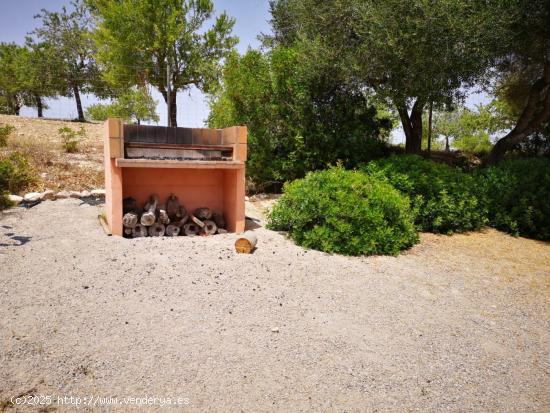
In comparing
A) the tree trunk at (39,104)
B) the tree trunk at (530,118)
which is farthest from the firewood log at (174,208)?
the tree trunk at (39,104)

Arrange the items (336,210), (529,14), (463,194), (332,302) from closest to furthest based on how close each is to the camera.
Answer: (332,302), (336,210), (463,194), (529,14)

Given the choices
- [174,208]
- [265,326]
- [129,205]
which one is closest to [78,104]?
[129,205]

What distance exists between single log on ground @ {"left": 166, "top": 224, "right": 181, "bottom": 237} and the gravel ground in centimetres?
34

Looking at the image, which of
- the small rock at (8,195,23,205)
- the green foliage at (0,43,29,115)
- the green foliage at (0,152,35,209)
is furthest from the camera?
the green foliage at (0,43,29,115)

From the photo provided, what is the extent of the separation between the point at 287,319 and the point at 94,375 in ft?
5.38

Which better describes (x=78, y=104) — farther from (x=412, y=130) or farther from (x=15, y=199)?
(x=412, y=130)

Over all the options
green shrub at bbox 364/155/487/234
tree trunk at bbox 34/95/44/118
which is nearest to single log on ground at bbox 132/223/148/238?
green shrub at bbox 364/155/487/234

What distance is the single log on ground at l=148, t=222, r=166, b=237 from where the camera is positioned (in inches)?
226

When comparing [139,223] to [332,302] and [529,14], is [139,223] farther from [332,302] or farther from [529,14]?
[529,14]

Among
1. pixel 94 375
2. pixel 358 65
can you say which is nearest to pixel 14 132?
pixel 358 65

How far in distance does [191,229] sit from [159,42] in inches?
611

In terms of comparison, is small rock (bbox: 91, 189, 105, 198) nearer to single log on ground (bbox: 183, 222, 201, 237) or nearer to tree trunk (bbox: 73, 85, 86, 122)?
single log on ground (bbox: 183, 222, 201, 237)

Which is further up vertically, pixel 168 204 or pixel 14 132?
pixel 14 132

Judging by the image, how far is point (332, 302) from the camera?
3.97 metres
